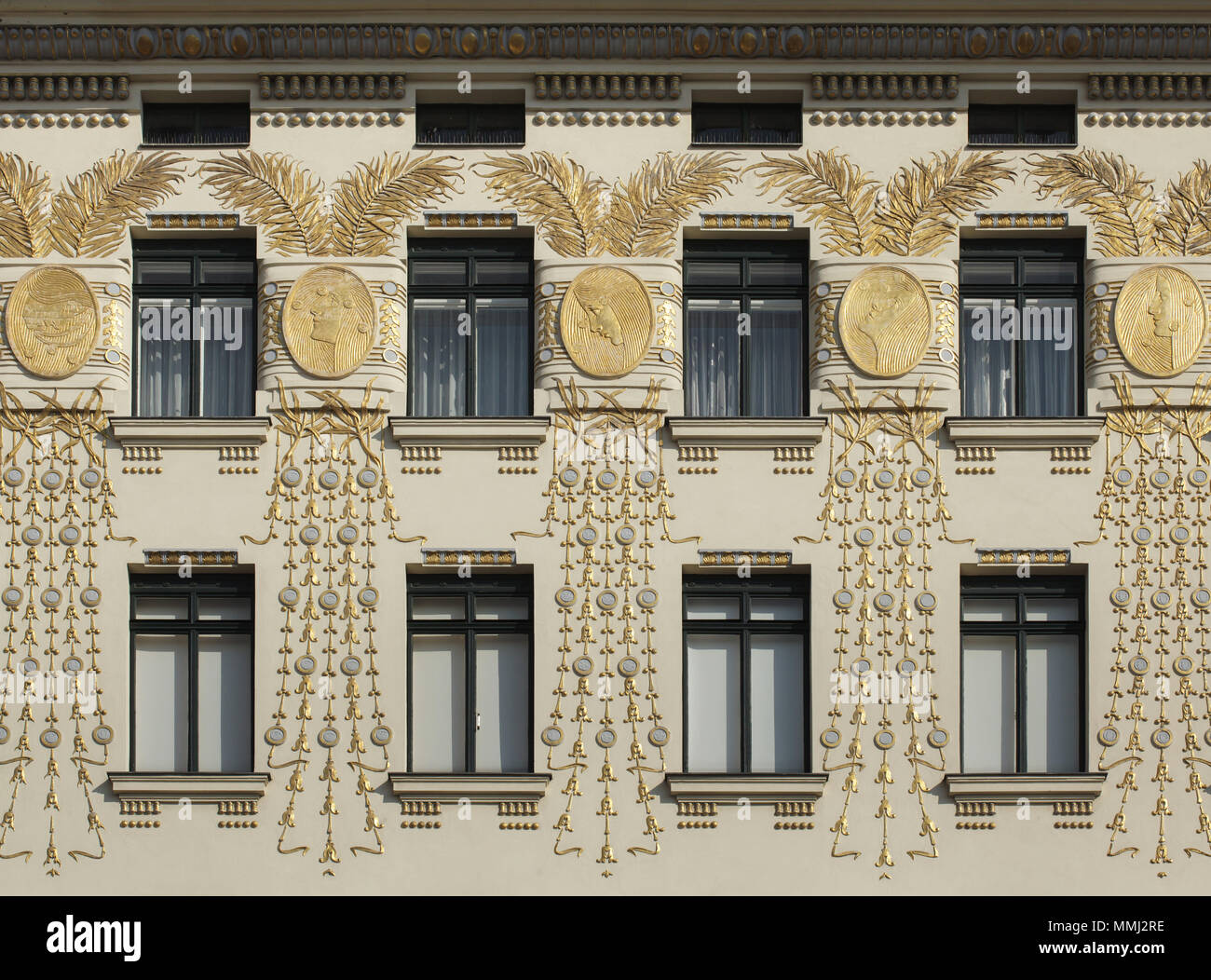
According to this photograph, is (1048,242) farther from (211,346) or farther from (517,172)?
(211,346)

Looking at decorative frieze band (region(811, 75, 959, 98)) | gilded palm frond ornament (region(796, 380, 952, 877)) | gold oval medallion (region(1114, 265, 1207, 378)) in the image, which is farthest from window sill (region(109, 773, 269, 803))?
gold oval medallion (region(1114, 265, 1207, 378))

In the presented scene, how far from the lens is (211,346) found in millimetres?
22641

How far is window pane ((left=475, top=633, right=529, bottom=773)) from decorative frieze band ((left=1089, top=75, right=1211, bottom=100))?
7.94m

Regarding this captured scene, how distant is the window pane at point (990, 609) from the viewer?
2220 cm

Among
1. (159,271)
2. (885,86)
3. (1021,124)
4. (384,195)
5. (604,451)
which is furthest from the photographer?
(1021,124)

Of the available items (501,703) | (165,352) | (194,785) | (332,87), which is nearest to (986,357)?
(501,703)

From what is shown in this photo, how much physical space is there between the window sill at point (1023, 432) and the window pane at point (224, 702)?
7.24 metres

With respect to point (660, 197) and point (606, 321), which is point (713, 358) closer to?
point (606, 321)

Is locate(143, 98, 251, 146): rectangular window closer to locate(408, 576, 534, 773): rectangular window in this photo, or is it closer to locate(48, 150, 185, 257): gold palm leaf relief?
locate(48, 150, 185, 257): gold palm leaf relief

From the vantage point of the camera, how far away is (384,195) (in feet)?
73.9

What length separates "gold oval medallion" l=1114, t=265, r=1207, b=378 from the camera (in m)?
22.1

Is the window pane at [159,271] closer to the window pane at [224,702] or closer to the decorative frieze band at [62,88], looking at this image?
the decorative frieze band at [62,88]

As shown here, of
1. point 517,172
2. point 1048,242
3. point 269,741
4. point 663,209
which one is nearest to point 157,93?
point 517,172

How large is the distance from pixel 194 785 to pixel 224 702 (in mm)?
1009
